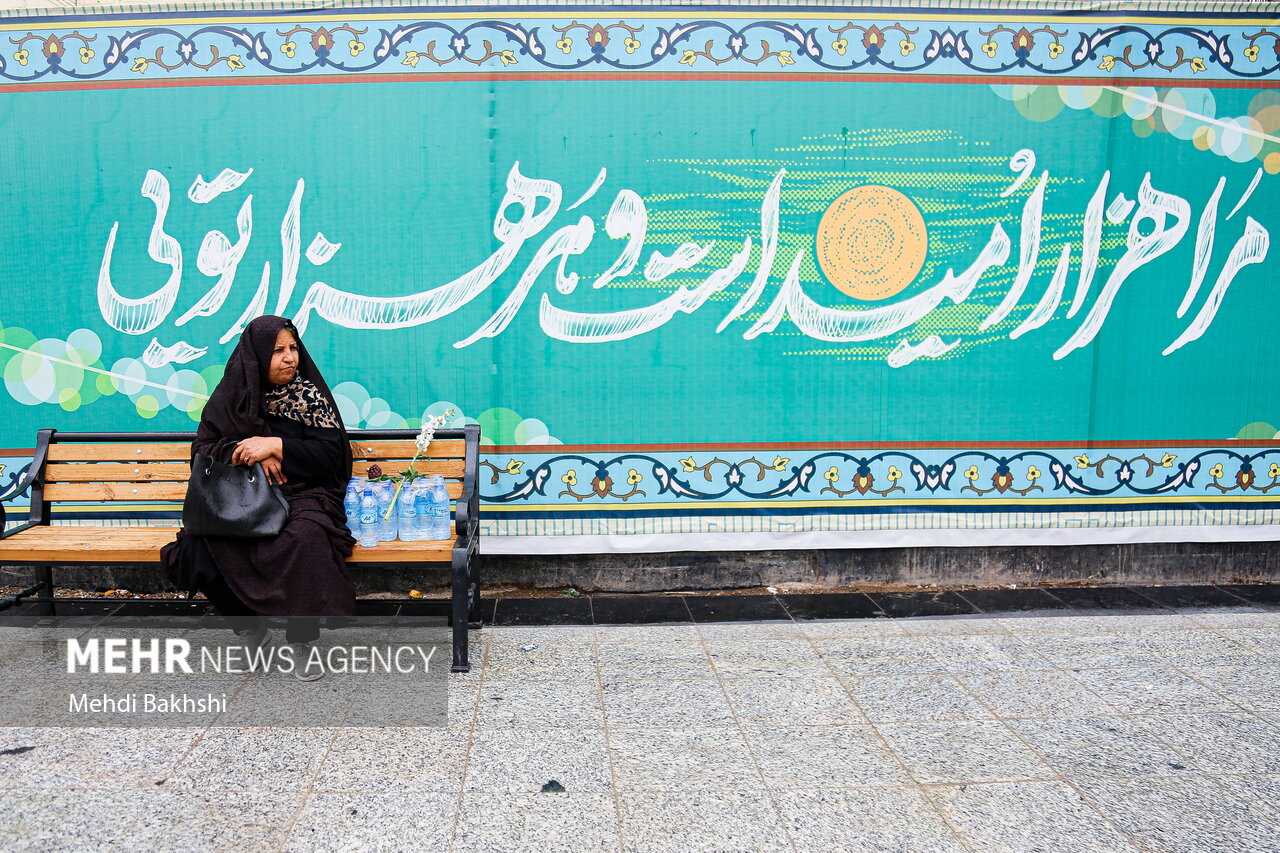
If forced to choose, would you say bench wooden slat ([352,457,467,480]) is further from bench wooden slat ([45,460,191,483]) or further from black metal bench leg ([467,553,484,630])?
bench wooden slat ([45,460,191,483])

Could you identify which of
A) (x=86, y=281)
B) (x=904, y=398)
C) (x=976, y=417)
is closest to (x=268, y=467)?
(x=86, y=281)

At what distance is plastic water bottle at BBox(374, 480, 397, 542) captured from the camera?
3.81 m

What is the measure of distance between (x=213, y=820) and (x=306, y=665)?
1.10 metres

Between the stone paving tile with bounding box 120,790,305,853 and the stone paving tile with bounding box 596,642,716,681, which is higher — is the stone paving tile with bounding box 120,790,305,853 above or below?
below

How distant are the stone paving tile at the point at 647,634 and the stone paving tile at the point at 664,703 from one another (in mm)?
490

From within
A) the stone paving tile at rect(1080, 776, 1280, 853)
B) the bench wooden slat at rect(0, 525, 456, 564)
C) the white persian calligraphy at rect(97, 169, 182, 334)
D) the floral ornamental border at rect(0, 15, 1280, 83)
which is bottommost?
the stone paving tile at rect(1080, 776, 1280, 853)

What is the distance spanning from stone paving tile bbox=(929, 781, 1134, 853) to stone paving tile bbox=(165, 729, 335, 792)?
2066 mm

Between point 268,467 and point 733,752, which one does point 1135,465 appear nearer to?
point 733,752

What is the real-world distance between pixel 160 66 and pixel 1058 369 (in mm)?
5130

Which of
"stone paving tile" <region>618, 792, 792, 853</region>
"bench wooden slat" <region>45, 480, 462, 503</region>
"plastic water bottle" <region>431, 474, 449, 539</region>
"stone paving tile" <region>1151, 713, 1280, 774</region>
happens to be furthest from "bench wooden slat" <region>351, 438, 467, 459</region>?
"stone paving tile" <region>1151, 713, 1280, 774</region>

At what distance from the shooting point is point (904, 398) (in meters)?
4.73

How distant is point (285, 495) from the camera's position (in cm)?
376

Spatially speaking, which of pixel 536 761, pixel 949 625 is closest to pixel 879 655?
pixel 949 625

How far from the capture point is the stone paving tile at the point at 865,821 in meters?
2.42
